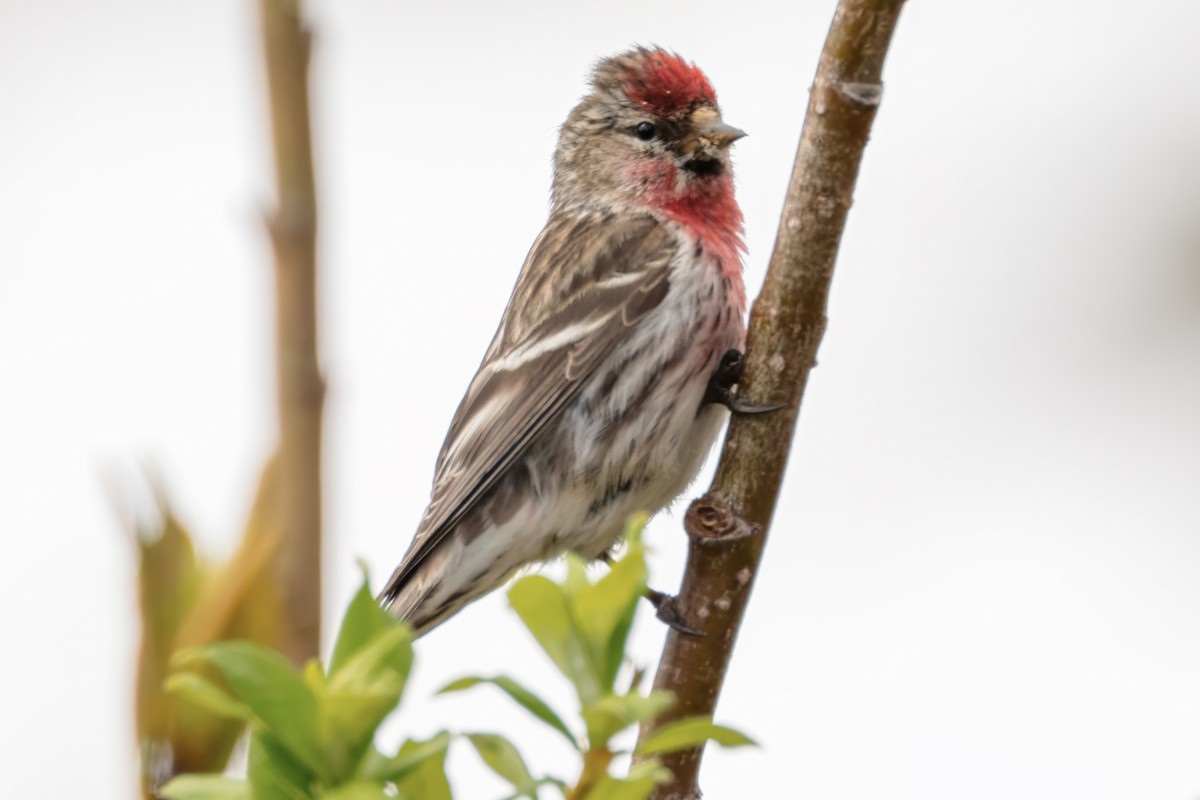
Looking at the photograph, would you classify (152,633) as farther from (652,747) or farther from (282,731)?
(652,747)

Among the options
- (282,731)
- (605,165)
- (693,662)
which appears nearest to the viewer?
(282,731)

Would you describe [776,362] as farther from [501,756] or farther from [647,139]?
[647,139]

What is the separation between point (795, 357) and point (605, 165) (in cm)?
289

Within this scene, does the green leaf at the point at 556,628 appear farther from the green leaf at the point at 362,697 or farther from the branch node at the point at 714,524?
the branch node at the point at 714,524

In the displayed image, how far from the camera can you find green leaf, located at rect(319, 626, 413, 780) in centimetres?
119

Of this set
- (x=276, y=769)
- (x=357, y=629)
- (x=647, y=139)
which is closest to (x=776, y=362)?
(x=357, y=629)

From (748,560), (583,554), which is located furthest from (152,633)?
(583,554)

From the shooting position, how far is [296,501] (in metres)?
1.34

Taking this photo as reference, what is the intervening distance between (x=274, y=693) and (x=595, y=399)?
318cm

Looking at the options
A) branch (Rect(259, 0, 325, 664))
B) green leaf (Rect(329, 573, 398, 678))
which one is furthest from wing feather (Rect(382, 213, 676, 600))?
green leaf (Rect(329, 573, 398, 678))

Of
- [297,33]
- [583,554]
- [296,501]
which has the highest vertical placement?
[297,33]

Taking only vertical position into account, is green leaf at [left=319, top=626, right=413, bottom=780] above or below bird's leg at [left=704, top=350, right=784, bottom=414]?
above

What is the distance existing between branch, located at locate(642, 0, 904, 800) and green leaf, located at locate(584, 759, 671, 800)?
3.18ft

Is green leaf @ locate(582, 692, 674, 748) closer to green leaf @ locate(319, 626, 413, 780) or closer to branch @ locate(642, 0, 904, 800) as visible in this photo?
green leaf @ locate(319, 626, 413, 780)
